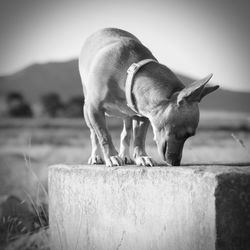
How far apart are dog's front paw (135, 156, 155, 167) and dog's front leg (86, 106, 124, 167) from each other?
14 cm

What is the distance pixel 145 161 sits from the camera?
3549mm

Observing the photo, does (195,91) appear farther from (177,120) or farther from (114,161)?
(114,161)

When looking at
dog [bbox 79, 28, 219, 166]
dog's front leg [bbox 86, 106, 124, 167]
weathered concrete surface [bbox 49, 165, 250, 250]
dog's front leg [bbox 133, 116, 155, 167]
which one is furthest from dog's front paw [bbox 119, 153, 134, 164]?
weathered concrete surface [bbox 49, 165, 250, 250]

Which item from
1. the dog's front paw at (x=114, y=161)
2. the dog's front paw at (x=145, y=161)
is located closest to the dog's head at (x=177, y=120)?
the dog's front paw at (x=145, y=161)

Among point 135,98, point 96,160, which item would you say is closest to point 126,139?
point 96,160

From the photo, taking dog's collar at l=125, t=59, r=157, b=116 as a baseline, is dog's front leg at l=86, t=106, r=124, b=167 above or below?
below

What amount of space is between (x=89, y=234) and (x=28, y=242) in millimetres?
1060

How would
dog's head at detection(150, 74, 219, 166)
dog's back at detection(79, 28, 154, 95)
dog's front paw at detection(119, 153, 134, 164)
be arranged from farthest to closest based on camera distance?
dog's front paw at detection(119, 153, 134, 164)
dog's back at detection(79, 28, 154, 95)
dog's head at detection(150, 74, 219, 166)

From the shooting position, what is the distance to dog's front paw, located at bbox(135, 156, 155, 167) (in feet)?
11.5

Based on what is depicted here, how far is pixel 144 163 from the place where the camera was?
139 inches

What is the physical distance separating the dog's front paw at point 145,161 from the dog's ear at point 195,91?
59 centimetres

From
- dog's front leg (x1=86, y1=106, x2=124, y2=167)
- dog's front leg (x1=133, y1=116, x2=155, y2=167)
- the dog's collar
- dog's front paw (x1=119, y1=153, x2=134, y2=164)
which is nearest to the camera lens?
the dog's collar

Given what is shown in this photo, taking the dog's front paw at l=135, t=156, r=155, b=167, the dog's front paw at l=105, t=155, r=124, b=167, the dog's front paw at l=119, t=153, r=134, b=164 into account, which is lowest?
the dog's front paw at l=119, t=153, r=134, b=164

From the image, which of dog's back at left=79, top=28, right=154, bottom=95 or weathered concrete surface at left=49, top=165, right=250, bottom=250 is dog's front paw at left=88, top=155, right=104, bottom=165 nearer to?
weathered concrete surface at left=49, top=165, right=250, bottom=250
